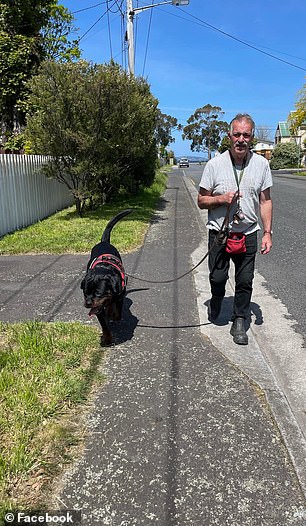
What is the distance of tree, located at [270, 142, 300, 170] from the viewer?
196ft

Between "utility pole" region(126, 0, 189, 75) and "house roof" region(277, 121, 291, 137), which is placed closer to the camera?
"utility pole" region(126, 0, 189, 75)

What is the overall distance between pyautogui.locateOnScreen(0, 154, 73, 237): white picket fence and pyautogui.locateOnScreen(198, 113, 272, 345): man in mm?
6688

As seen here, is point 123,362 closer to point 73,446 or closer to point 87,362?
point 87,362

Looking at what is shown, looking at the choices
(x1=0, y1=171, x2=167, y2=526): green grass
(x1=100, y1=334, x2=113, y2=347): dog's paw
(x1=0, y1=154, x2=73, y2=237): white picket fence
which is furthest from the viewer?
(x1=0, y1=154, x2=73, y2=237): white picket fence

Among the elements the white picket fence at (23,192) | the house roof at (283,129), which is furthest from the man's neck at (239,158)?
the house roof at (283,129)

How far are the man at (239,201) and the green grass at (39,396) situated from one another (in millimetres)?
1385

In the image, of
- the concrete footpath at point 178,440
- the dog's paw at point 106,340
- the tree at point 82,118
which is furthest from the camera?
the tree at point 82,118

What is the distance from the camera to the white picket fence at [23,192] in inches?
372

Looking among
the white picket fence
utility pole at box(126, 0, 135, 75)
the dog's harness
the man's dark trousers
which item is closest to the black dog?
the dog's harness

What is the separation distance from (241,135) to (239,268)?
1.20 m

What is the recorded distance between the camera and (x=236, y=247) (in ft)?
12.1

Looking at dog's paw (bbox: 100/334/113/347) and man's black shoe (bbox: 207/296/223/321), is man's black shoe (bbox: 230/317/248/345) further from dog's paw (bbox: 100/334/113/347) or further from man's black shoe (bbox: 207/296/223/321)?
dog's paw (bbox: 100/334/113/347)

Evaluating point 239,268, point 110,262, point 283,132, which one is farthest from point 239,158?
point 283,132

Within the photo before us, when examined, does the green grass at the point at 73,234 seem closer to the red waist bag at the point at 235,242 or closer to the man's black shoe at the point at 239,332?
the man's black shoe at the point at 239,332
